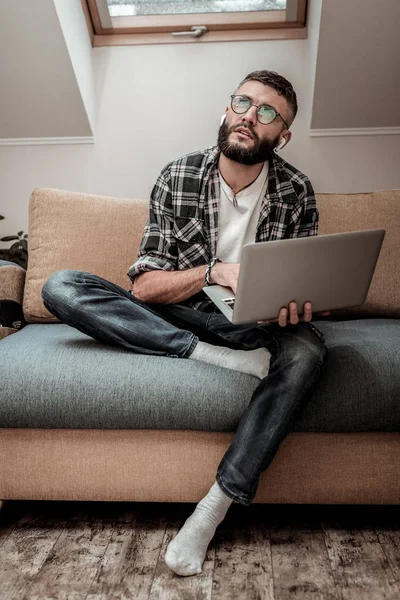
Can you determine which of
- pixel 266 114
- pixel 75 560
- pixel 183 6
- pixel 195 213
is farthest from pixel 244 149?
pixel 183 6

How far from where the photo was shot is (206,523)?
1.37 m

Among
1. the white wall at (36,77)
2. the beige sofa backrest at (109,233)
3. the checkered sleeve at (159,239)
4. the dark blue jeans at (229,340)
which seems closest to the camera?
the dark blue jeans at (229,340)

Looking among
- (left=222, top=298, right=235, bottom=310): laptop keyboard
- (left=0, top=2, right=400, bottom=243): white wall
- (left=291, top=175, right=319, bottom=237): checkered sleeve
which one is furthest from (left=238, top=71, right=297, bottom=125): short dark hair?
(left=0, top=2, right=400, bottom=243): white wall

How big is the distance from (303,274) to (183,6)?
1827mm

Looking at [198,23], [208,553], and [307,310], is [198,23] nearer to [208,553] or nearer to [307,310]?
[307,310]

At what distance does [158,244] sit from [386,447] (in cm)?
82

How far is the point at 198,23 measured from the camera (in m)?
2.68

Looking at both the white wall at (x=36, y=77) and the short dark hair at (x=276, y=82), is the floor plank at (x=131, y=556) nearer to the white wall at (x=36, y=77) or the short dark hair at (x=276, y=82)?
the short dark hair at (x=276, y=82)

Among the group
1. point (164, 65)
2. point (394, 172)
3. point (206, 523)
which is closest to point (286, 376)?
point (206, 523)

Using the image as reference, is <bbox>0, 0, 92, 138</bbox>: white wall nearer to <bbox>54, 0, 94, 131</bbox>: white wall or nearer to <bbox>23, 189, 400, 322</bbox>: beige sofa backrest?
<bbox>54, 0, 94, 131</bbox>: white wall

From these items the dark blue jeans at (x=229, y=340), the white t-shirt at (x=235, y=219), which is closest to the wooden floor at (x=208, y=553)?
the dark blue jeans at (x=229, y=340)

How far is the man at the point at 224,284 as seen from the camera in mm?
1397

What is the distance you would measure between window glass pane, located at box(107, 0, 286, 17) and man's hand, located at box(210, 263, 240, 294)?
155 cm

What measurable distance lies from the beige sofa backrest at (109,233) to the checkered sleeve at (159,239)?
0.28 metres
